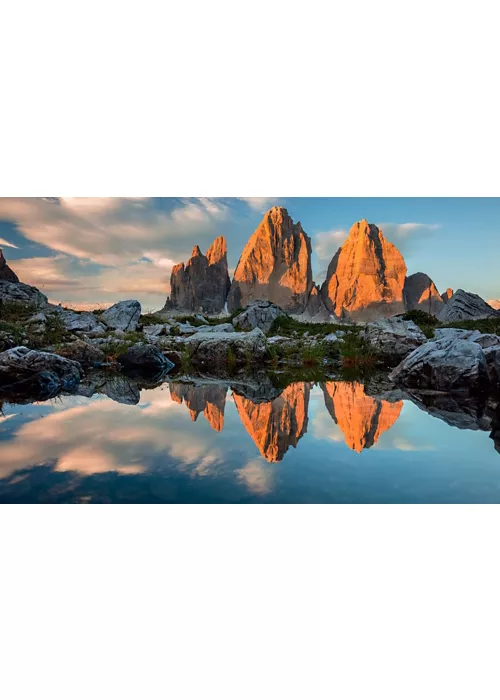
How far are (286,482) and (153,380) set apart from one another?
5.15m

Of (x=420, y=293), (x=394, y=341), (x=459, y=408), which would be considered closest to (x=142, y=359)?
(x=394, y=341)

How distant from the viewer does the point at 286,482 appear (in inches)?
91.2

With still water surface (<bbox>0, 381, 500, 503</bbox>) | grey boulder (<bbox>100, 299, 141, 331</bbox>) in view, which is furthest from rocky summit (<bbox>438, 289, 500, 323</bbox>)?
still water surface (<bbox>0, 381, 500, 503</bbox>)

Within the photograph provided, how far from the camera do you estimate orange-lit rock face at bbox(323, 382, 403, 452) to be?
329 centimetres

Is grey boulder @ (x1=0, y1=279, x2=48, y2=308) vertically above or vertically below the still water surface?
below

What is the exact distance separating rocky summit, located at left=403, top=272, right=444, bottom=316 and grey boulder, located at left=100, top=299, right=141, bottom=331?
62.9 metres

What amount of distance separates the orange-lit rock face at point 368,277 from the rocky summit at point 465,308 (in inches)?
1546

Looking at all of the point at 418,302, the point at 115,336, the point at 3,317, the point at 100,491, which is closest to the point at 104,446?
the point at 100,491

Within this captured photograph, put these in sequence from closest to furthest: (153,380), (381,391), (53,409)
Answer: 1. (53,409)
2. (381,391)
3. (153,380)

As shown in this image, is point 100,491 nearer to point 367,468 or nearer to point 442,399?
point 367,468

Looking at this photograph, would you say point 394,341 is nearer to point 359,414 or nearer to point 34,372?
point 359,414

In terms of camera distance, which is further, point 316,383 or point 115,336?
point 115,336

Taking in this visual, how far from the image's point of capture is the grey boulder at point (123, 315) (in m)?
16.6

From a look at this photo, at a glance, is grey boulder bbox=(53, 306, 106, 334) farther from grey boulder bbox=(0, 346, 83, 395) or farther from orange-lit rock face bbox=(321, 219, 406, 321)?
orange-lit rock face bbox=(321, 219, 406, 321)
